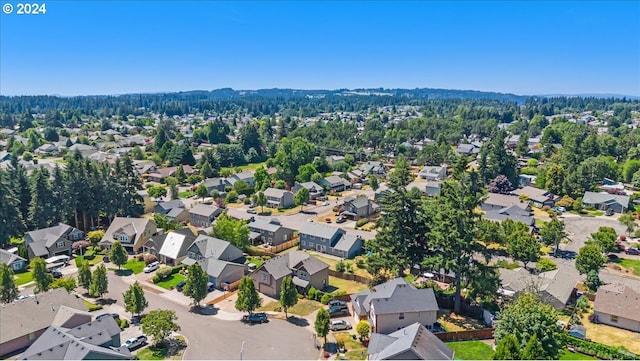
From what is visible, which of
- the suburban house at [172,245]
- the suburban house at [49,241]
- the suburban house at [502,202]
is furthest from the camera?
the suburban house at [502,202]

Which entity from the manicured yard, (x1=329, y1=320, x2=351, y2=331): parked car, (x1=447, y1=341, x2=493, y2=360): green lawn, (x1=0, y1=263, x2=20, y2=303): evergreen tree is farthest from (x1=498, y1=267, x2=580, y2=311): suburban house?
(x1=0, y1=263, x2=20, y2=303): evergreen tree

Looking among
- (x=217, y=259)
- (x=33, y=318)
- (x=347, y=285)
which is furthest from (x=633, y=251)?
(x=33, y=318)

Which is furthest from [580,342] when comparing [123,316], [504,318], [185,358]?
[123,316]

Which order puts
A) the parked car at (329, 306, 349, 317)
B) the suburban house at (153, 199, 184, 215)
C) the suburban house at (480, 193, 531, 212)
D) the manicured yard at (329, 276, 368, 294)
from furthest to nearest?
1. the suburban house at (480, 193, 531, 212)
2. the suburban house at (153, 199, 184, 215)
3. the manicured yard at (329, 276, 368, 294)
4. the parked car at (329, 306, 349, 317)

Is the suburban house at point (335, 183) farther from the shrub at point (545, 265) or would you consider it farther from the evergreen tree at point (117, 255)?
the evergreen tree at point (117, 255)

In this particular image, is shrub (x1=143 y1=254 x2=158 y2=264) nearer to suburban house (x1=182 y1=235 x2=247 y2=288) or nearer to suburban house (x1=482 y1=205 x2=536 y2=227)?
suburban house (x1=182 y1=235 x2=247 y2=288)

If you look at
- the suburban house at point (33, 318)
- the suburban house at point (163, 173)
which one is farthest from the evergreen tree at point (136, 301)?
the suburban house at point (163, 173)
